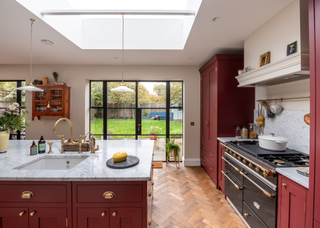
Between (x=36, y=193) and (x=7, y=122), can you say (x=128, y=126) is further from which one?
(x=36, y=193)

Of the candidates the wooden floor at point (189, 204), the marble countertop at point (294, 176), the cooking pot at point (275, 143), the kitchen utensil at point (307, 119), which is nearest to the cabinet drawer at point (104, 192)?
the wooden floor at point (189, 204)

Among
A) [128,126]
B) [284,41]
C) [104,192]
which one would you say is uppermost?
[284,41]

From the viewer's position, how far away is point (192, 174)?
312 cm

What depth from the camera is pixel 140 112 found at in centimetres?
388

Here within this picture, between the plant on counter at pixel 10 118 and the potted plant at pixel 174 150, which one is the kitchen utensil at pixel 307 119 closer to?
the potted plant at pixel 174 150

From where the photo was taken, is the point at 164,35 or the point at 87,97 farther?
the point at 87,97

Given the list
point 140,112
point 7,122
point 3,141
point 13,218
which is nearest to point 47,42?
point 7,122

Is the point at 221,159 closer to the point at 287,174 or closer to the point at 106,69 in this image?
the point at 287,174

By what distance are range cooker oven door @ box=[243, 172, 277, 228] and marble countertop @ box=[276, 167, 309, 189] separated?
0.79 ft

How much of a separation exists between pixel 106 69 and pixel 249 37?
299 centimetres

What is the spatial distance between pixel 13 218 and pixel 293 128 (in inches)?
114

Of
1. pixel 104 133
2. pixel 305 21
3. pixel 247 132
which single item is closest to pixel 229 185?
pixel 247 132

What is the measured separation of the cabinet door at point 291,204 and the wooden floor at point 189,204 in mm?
735

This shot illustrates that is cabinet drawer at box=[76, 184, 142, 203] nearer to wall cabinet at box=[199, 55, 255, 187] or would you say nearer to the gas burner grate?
the gas burner grate
